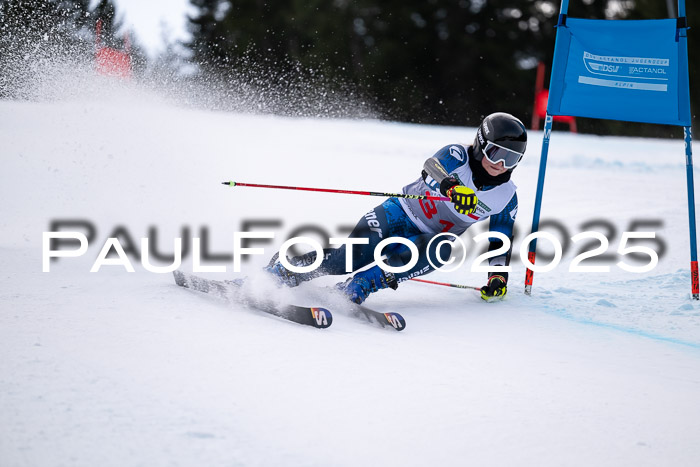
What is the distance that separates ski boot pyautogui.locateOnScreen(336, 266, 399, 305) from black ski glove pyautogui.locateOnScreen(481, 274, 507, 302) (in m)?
0.59

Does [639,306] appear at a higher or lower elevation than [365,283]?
lower

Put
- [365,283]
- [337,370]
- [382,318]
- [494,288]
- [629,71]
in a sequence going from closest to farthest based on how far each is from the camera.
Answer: [337,370] < [382,318] < [365,283] < [494,288] < [629,71]

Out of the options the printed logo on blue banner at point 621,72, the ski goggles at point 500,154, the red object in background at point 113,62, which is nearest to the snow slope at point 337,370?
the ski goggles at point 500,154

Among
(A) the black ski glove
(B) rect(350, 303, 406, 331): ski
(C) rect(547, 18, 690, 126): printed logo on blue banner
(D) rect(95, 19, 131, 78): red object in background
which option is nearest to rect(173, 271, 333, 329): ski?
(B) rect(350, 303, 406, 331): ski

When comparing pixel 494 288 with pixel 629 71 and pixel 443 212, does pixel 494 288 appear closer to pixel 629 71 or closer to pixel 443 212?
pixel 443 212

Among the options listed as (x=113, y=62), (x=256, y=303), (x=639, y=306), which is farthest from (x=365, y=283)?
(x=113, y=62)

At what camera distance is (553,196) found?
762cm

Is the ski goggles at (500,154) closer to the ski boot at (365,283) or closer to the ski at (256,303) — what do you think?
the ski boot at (365,283)

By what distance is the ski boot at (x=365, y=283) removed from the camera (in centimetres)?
337

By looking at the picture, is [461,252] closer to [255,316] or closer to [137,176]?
[255,316]

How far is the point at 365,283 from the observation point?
3.40 m

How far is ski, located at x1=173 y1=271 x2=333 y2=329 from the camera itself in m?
2.99

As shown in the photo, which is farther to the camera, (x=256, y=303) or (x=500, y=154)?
(x=500, y=154)

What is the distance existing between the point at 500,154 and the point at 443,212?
0.40m
